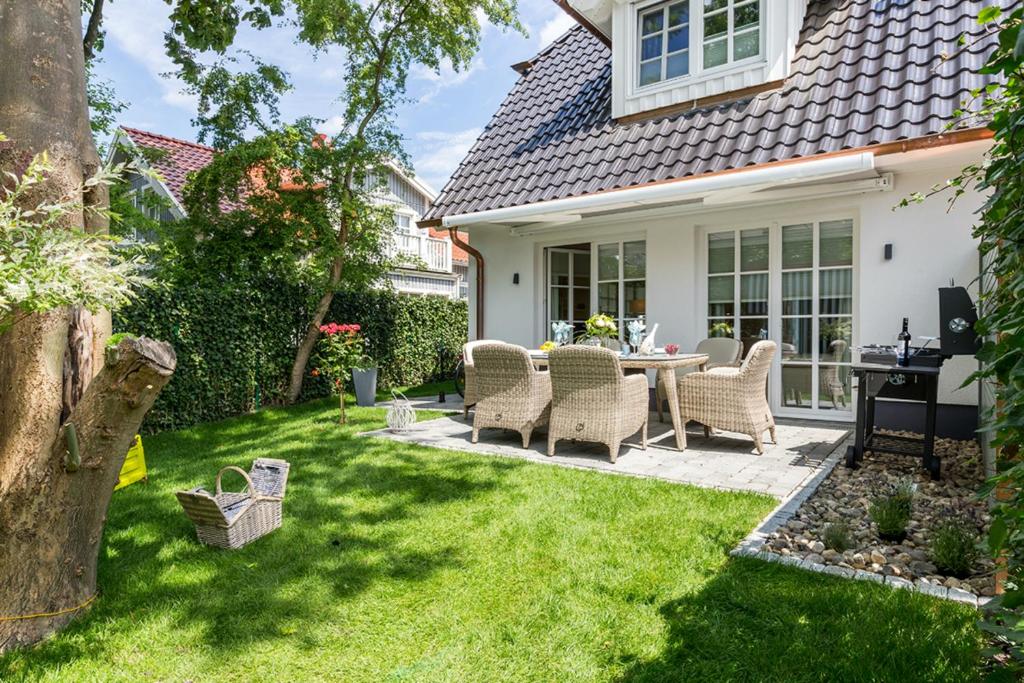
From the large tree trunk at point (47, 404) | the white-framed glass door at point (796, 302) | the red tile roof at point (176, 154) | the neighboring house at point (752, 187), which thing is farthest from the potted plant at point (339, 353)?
the red tile roof at point (176, 154)

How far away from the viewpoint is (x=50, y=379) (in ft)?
8.48

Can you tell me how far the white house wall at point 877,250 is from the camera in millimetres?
6078

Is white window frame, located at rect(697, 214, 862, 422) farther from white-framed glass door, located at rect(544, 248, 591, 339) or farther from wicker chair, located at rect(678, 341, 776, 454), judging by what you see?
white-framed glass door, located at rect(544, 248, 591, 339)

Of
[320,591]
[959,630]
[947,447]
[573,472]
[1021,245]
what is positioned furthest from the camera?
[947,447]

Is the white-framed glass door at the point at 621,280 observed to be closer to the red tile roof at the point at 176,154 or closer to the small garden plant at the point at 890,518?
the small garden plant at the point at 890,518

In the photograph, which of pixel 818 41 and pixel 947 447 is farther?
pixel 818 41

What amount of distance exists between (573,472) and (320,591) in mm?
2492

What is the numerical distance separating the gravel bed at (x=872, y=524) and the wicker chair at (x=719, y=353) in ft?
6.63

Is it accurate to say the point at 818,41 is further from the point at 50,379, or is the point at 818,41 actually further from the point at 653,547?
the point at 50,379

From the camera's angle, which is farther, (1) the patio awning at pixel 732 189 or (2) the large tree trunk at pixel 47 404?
(1) the patio awning at pixel 732 189

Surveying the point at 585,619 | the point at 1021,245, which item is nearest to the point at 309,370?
the point at 585,619

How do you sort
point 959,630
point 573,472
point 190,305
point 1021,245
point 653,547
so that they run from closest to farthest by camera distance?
point 1021,245
point 959,630
point 653,547
point 573,472
point 190,305

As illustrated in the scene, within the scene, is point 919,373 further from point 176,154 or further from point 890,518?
point 176,154

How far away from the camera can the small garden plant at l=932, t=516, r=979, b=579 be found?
113 inches
